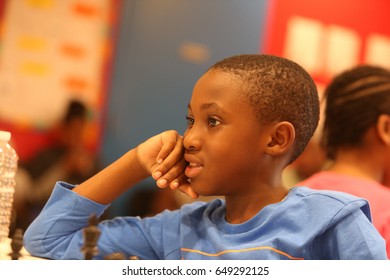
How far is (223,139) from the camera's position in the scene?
49.0 inches

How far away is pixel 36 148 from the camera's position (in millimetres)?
4230

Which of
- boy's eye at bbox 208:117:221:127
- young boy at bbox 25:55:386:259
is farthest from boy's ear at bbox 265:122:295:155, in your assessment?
boy's eye at bbox 208:117:221:127

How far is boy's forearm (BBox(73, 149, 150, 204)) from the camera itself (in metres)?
1.40

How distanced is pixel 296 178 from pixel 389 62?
175cm

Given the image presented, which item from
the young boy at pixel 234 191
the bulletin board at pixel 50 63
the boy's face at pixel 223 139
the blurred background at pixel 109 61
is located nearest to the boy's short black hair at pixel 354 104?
the young boy at pixel 234 191

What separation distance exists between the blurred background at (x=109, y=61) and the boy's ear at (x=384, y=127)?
212 cm

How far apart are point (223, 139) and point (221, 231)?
0.65 ft

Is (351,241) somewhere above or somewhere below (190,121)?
below

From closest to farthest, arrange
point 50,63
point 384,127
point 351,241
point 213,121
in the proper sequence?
point 351,241 → point 213,121 → point 384,127 → point 50,63

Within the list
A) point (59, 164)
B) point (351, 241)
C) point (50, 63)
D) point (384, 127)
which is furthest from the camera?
point (50, 63)

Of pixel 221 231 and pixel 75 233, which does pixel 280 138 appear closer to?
pixel 221 231

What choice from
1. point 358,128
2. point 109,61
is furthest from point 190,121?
point 109,61

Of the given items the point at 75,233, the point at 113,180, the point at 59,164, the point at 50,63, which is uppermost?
the point at 113,180
